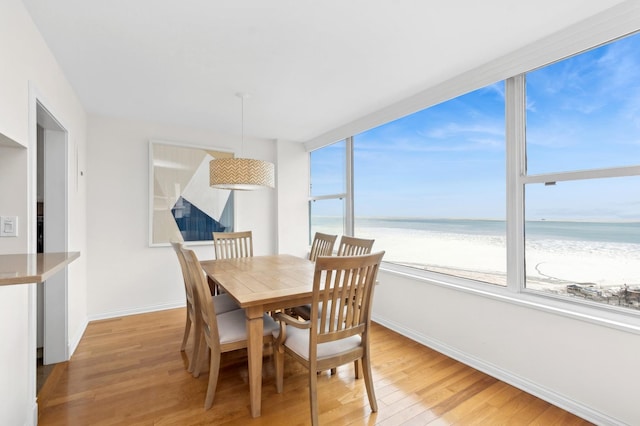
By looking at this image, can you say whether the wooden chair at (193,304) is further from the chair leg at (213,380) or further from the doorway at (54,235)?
the doorway at (54,235)

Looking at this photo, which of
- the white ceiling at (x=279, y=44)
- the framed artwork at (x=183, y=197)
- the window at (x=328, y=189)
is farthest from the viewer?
the window at (x=328, y=189)

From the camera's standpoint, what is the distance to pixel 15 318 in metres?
1.46

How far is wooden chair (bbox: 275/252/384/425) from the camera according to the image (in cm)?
156

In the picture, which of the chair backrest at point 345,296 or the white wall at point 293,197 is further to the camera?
the white wall at point 293,197

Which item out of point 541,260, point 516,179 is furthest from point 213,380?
point 516,179

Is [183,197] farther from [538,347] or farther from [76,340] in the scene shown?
[538,347]

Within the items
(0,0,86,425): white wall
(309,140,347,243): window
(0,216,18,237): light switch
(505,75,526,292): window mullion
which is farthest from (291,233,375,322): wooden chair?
(0,216,18,237): light switch

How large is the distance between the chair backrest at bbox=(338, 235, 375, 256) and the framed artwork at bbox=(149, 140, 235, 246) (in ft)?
6.89

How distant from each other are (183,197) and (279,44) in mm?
2558

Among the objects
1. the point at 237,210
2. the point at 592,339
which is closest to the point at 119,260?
the point at 237,210

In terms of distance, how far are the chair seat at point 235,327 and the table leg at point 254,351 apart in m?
0.17

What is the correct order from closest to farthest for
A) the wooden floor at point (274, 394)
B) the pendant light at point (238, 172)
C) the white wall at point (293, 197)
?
1. the wooden floor at point (274, 394)
2. the pendant light at point (238, 172)
3. the white wall at point (293, 197)

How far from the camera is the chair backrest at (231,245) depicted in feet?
10.8

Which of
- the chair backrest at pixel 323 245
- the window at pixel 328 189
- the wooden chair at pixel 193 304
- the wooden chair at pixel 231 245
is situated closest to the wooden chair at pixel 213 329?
the wooden chair at pixel 193 304
